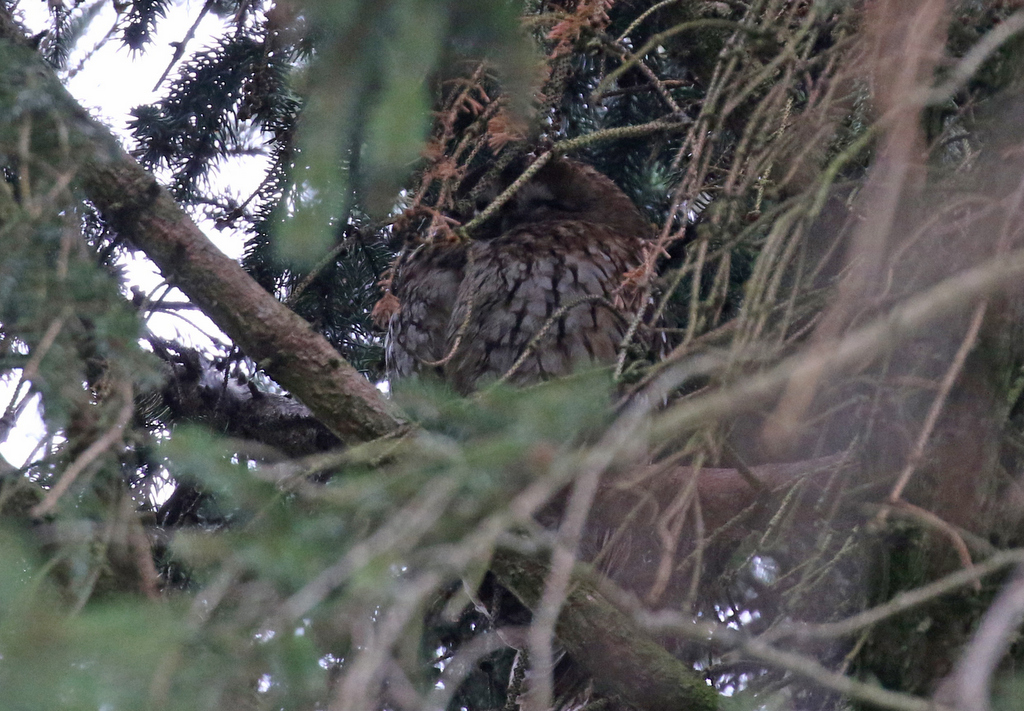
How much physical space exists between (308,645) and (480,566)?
24cm

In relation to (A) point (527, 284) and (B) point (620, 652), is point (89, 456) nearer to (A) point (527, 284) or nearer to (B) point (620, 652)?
(B) point (620, 652)

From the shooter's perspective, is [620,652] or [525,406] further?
[620,652]

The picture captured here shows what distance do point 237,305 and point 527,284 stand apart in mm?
878

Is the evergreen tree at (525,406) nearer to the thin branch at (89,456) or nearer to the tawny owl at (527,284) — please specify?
the thin branch at (89,456)

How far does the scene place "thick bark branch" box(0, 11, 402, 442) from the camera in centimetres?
210

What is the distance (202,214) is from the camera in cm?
284

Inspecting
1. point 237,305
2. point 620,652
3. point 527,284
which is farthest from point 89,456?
point 527,284

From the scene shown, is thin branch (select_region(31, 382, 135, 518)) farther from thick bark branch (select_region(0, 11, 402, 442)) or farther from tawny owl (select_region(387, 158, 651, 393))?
tawny owl (select_region(387, 158, 651, 393))

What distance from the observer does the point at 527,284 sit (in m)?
2.80

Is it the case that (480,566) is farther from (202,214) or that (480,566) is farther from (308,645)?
(202,214)

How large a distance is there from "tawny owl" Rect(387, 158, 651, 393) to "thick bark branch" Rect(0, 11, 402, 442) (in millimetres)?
500

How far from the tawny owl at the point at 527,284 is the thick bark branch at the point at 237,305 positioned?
500 mm

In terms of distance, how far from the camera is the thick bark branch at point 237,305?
6.88ft

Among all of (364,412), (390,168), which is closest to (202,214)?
(364,412)
